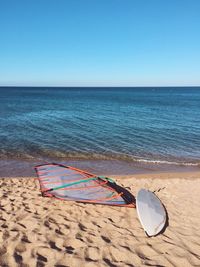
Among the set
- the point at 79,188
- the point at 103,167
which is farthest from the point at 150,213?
the point at 103,167

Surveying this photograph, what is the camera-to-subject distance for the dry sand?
4625 millimetres

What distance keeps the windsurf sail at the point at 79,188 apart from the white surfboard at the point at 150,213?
0.98ft

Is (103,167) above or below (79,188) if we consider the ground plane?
below

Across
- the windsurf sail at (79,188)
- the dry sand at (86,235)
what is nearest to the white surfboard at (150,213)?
the dry sand at (86,235)

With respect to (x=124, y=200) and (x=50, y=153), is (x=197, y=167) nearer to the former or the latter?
(x=124, y=200)

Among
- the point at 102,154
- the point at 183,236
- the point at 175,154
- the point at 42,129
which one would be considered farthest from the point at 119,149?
the point at 183,236

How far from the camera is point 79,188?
295 inches

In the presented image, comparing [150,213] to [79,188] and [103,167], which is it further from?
[103,167]

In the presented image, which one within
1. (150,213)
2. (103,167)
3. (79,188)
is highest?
(79,188)

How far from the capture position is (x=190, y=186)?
30.9ft

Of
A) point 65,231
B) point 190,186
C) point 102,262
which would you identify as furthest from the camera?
point 190,186

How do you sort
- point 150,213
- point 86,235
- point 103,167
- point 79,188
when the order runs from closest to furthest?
point 86,235 < point 150,213 < point 79,188 < point 103,167

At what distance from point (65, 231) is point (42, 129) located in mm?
16562

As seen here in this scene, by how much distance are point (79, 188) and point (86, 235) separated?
2181 mm
